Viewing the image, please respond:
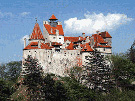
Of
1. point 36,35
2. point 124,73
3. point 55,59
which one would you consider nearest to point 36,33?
point 36,35

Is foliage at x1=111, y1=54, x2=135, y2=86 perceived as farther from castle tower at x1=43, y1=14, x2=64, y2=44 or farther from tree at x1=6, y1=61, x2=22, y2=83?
tree at x1=6, y1=61, x2=22, y2=83

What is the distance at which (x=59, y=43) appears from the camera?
8688 cm

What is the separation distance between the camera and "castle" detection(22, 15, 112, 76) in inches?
3152

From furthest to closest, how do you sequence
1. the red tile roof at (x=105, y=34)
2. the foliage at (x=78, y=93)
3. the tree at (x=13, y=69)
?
the tree at (x=13, y=69), the red tile roof at (x=105, y=34), the foliage at (x=78, y=93)

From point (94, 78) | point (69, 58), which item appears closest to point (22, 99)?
point (69, 58)

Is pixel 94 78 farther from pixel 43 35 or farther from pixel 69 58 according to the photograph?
pixel 43 35

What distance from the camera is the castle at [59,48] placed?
8006 centimetres

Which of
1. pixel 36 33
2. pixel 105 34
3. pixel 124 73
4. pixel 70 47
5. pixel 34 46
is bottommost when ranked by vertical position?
pixel 124 73

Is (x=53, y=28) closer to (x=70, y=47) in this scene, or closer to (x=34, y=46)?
(x=70, y=47)

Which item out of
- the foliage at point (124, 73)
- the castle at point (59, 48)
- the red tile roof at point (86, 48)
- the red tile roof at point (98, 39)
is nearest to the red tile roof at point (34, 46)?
the castle at point (59, 48)

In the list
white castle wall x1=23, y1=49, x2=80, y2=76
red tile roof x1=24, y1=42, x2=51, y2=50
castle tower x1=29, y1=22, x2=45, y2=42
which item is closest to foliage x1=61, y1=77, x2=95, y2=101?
white castle wall x1=23, y1=49, x2=80, y2=76

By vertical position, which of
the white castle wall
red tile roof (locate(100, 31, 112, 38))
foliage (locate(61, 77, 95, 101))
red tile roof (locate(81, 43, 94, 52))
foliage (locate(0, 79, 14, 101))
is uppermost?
red tile roof (locate(100, 31, 112, 38))

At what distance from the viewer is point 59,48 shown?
84.1 meters

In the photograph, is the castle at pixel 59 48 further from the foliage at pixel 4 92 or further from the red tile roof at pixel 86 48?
the foliage at pixel 4 92
